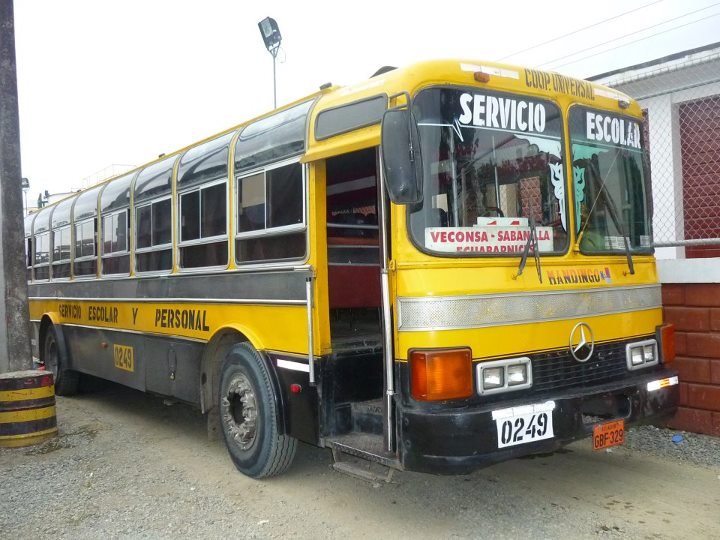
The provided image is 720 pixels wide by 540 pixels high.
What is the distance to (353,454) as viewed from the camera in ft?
13.3

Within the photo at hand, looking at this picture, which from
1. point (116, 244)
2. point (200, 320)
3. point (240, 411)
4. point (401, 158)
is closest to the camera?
point (401, 158)

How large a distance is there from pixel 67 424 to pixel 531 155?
5.76m

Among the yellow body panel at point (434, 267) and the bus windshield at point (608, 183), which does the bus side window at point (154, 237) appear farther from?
the bus windshield at point (608, 183)

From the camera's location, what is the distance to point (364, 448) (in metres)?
4.04

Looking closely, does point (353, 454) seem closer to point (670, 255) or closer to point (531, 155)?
point (531, 155)

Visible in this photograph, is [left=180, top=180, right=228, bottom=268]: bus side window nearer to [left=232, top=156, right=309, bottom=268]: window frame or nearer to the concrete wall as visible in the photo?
[left=232, top=156, right=309, bottom=268]: window frame

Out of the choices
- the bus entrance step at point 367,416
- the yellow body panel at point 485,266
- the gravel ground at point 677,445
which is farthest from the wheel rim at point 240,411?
the gravel ground at point 677,445

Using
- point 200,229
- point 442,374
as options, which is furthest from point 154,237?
point 442,374

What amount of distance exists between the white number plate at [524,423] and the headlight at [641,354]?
914 mm

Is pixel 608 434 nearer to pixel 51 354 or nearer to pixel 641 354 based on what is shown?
pixel 641 354

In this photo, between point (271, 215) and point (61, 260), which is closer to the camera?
point (271, 215)

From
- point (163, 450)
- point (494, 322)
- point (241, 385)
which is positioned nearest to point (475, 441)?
point (494, 322)

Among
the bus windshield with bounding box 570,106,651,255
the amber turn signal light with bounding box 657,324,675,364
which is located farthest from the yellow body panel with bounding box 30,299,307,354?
the amber turn signal light with bounding box 657,324,675,364

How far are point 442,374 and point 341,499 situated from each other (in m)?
1.54
